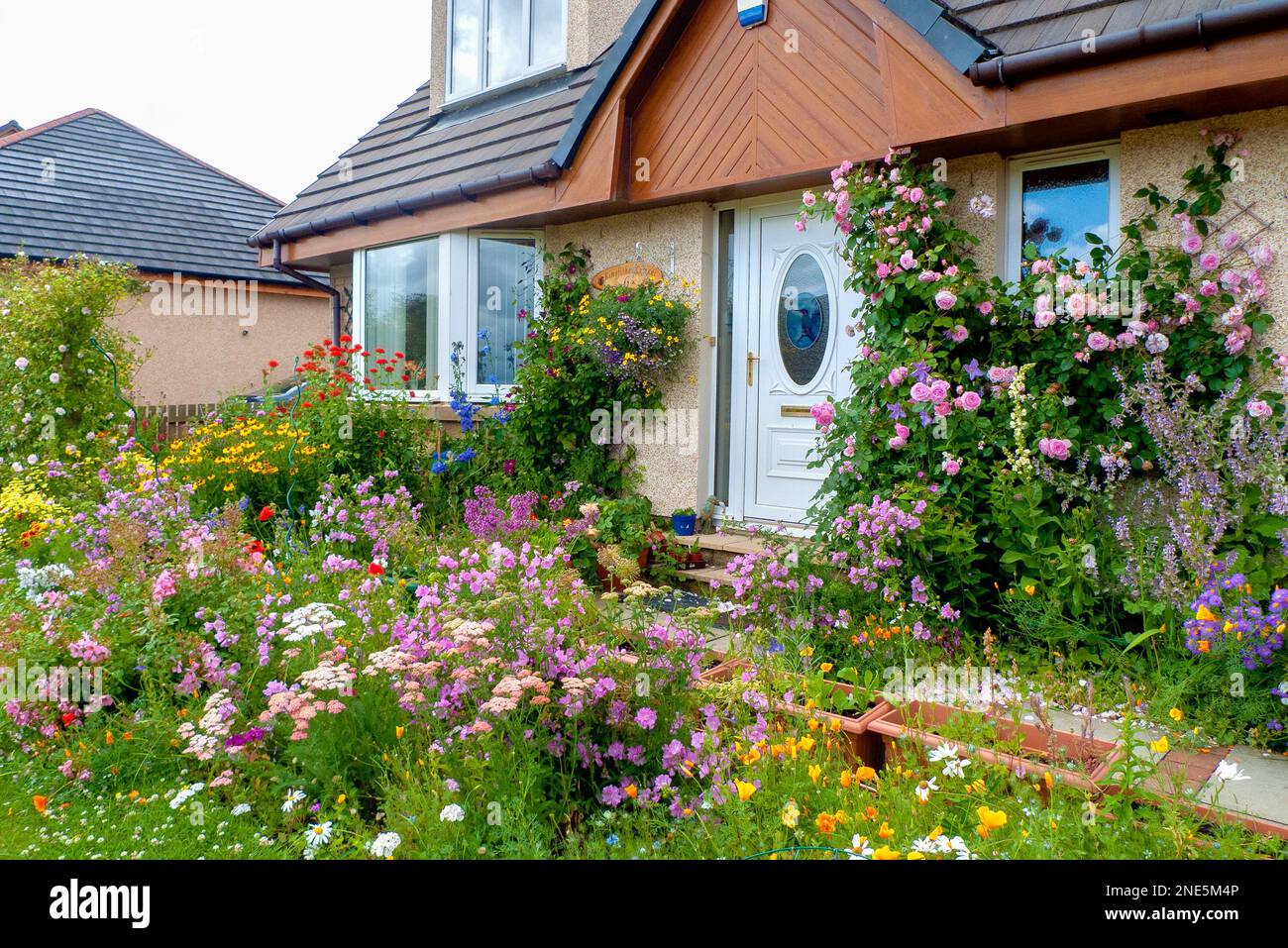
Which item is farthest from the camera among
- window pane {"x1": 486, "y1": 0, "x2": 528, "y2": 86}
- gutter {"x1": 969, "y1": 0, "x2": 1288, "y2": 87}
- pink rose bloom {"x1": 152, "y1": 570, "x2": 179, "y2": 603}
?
window pane {"x1": 486, "y1": 0, "x2": 528, "y2": 86}

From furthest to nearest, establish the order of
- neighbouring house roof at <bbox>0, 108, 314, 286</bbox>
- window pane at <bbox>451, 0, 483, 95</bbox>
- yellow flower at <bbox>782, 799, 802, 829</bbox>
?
neighbouring house roof at <bbox>0, 108, 314, 286</bbox> < window pane at <bbox>451, 0, 483, 95</bbox> < yellow flower at <bbox>782, 799, 802, 829</bbox>

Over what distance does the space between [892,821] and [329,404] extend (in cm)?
588

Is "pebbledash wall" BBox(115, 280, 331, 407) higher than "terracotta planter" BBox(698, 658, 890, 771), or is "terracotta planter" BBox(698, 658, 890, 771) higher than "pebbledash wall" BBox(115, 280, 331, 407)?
"pebbledash wall" BBox(115, 280, 331, 407)

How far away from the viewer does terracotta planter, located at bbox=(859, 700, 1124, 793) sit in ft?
9.18

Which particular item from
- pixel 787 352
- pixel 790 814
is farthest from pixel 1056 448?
pixel 790 814

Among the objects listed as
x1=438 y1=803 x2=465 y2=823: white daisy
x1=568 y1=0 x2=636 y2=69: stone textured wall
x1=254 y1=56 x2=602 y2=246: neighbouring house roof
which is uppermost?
x1=568 y1=0 x2=636 y2=69: stone textured wall

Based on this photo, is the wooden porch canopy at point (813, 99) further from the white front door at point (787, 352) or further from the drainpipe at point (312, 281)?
the drainpipe at point (312, 281)

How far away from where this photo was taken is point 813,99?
5.83m

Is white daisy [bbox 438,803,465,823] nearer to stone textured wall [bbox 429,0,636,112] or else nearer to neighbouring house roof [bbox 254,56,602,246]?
neighbouring house roof [bbox 254,56,602,246]

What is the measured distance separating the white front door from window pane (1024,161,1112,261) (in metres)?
1.25

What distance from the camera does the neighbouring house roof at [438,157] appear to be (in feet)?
25.8

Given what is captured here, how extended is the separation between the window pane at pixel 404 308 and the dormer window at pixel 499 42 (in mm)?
2074

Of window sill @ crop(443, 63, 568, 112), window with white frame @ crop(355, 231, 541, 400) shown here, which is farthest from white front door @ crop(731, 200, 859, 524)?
window sill @ crop(443, 63, 568, 112)

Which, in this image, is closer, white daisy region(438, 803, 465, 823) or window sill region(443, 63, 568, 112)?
white daisy region(438, 803, 465, 823)
